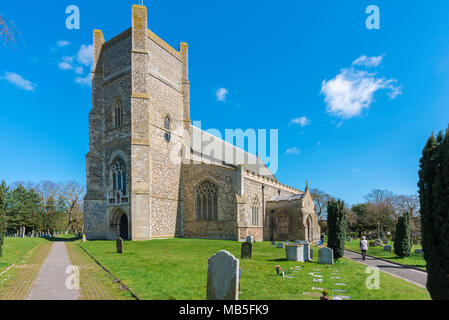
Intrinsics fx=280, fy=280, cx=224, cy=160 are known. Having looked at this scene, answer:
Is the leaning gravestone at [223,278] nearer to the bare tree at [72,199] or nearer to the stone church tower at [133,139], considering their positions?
the stone church tower at [133,139]

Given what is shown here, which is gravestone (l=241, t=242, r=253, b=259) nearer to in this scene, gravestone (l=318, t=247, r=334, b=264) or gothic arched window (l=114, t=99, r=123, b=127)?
gravestone (l=318, t=247, r=334, b=264)

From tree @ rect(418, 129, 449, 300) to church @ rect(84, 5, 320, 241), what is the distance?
60.7 ft

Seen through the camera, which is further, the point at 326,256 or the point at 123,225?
the point at 123,225

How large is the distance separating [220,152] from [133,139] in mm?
14811

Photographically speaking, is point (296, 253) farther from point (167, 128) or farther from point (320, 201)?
point (320, 201)

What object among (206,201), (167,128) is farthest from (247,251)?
(167,128)

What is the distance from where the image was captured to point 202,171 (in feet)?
90.8

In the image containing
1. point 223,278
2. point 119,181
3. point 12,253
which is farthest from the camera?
point 119,181

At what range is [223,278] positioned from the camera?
19.7ft

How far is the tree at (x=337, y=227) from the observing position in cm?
1455

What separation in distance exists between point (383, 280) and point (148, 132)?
21.0 m

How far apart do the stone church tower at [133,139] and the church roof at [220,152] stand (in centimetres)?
499

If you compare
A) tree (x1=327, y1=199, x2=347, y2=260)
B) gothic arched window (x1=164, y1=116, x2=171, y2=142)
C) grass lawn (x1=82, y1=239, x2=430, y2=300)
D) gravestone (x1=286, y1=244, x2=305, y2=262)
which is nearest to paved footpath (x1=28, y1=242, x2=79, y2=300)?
grass lawn (x1=82, y1=239, x2=430, y2=300)
